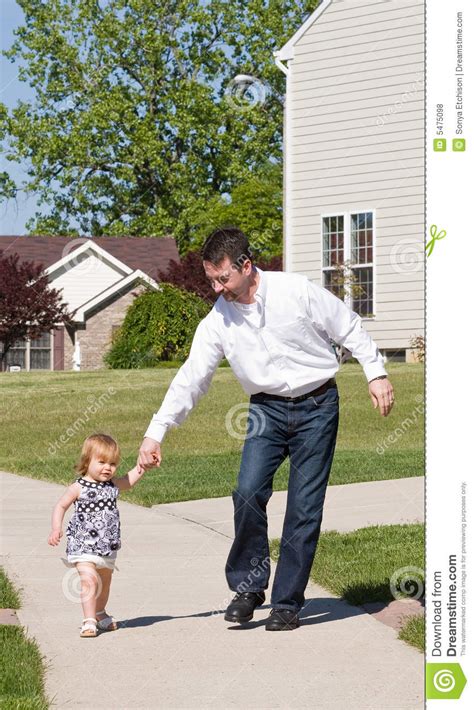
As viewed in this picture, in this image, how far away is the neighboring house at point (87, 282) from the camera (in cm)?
3844

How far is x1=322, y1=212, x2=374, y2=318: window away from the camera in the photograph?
24.5 meters

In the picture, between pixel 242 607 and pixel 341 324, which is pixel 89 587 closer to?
pixel 242 607

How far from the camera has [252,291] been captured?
6.02m

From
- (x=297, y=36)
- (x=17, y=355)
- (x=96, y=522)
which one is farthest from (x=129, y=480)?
(x=17, y=355)

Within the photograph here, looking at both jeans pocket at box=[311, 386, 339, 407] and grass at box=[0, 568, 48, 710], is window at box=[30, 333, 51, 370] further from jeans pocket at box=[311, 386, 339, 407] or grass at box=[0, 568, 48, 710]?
grass at box=[0, 568, 48, 710]

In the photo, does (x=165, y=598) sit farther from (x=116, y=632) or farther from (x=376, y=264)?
(x=376, y=264)

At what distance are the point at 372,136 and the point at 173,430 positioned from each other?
9871mm

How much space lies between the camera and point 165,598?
6.71m

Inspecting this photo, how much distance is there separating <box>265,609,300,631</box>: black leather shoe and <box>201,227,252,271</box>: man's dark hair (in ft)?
5.67

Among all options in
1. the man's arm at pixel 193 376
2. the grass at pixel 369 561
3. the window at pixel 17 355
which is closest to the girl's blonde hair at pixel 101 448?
the man's arm at pixel 193 376
